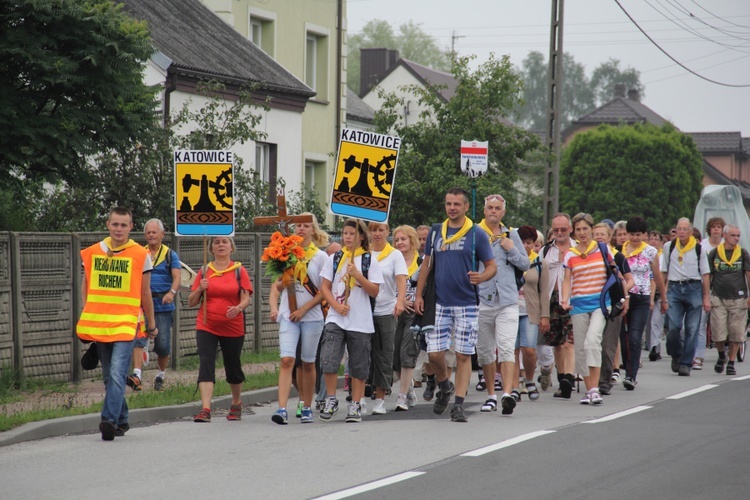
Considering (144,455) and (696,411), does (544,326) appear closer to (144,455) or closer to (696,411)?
(696,411)

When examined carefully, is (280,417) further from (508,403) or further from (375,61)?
(375,61)

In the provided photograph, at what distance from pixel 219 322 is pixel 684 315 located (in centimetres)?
794

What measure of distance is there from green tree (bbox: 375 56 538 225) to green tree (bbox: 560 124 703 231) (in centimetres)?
3439

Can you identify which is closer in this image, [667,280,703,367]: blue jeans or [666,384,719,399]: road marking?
[666,384,719,399]: road marking

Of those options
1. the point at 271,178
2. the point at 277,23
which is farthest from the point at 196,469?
the point at 277,23

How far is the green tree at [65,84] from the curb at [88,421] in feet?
17.8

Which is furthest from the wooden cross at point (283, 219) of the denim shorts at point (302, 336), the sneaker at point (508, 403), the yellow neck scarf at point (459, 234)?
the sneaker at point (508, 403)

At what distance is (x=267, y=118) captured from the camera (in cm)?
2836

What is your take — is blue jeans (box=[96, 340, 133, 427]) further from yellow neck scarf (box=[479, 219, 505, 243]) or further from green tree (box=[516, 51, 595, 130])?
green tree (box=[516, 51, 595, 130])

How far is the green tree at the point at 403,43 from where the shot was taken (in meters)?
99.2

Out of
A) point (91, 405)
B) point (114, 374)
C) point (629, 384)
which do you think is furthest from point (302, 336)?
point (629, 384)

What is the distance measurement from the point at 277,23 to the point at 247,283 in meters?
20.3

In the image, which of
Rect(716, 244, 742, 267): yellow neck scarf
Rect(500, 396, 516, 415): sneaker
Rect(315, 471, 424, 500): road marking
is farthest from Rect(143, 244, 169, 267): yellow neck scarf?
Rect(716, 244, 742, 267): yellow neck scarf

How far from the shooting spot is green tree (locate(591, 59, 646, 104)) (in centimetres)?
14462
